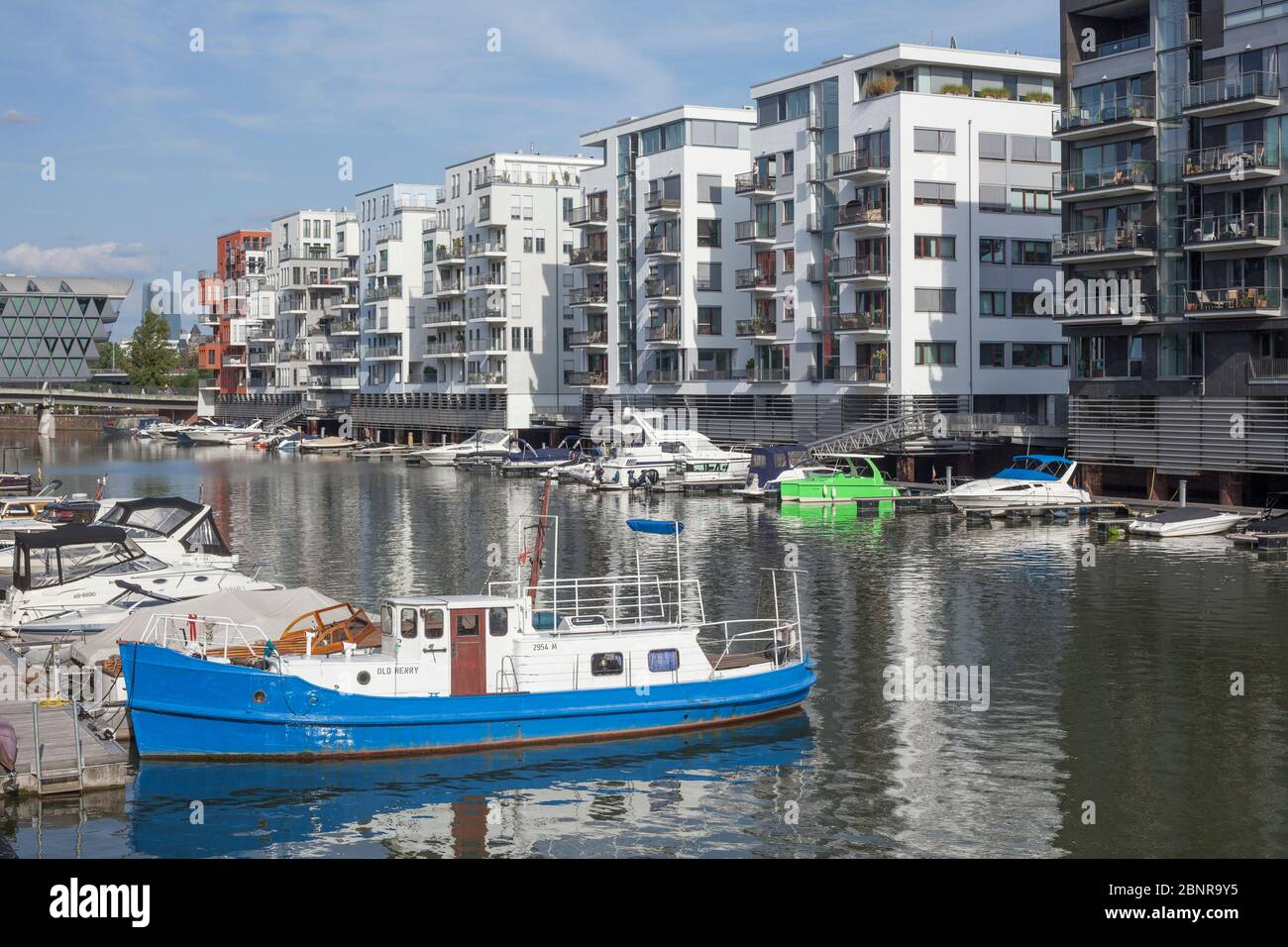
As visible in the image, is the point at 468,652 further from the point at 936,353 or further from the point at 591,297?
the point at 591,297

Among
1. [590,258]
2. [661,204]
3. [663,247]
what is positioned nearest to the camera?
[661,204]

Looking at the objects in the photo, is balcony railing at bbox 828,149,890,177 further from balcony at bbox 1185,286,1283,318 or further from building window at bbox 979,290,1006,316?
balcony at bbox 1185,286,1283,318

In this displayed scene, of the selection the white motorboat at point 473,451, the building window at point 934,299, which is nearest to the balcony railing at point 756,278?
the building window at point 934,299

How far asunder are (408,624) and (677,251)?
290ft

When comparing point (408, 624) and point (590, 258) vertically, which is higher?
point (590, 258)

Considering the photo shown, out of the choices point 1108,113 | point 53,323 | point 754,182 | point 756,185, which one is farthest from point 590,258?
point 53,323

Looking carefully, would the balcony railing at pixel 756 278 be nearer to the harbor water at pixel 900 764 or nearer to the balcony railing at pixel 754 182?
the balcony railing at pixel 754 182

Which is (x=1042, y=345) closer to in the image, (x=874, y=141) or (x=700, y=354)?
(x=874, y=141)

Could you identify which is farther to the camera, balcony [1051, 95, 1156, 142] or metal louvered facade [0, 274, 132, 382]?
balcony [1051, 95, 1156, 142]

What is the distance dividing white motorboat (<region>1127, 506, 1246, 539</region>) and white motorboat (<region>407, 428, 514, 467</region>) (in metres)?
65.5

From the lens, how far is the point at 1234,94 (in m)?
69.6

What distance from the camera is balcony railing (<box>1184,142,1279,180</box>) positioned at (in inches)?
2712

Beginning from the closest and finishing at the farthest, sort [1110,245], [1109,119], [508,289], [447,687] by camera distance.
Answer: [447,687], [1109,119], [1110,245], [508,289]

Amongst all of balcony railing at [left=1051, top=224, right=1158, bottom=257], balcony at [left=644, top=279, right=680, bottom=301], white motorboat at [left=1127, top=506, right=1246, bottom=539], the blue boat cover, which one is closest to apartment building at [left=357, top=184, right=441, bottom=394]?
balcony at [left=644, top=279, right=680, bottom=301]
